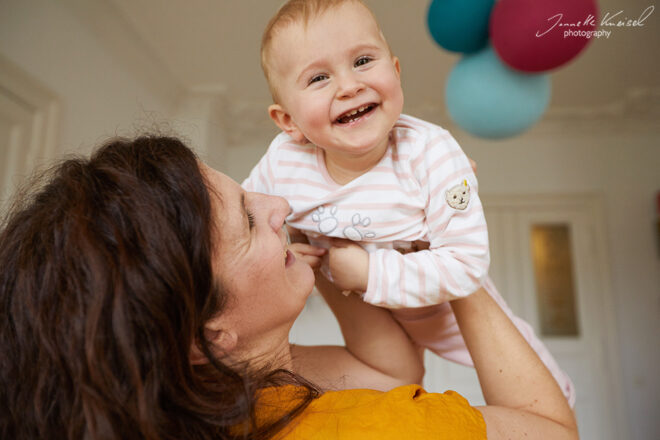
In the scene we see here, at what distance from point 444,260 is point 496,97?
96 cm

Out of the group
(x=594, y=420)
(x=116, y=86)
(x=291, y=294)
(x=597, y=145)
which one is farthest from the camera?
(x=597, y=145)

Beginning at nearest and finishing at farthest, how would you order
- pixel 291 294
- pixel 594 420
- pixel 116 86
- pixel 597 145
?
pixel 291 294, pixel 116 86, pixel 594 420, pixel 597 145

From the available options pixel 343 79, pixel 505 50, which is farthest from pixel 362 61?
pixel 505 50

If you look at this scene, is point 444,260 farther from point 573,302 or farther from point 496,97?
point 573,302

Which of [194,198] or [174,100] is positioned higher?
[174,100]

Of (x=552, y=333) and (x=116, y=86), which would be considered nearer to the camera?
(x=116, y=86)

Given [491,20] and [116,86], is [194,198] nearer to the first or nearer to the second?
[491,20]

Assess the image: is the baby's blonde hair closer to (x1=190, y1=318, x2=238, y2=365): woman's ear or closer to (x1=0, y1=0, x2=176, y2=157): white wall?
(x1=190, y1=318, x2=238, y2=365): woman's ear

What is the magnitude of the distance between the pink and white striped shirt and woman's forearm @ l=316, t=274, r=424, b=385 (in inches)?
6.0

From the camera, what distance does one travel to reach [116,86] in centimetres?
313

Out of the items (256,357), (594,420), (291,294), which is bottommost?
(594,420)

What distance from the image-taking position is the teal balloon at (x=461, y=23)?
1621 mm

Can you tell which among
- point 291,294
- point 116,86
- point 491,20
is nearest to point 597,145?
point 491,20

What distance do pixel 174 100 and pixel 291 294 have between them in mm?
3603
